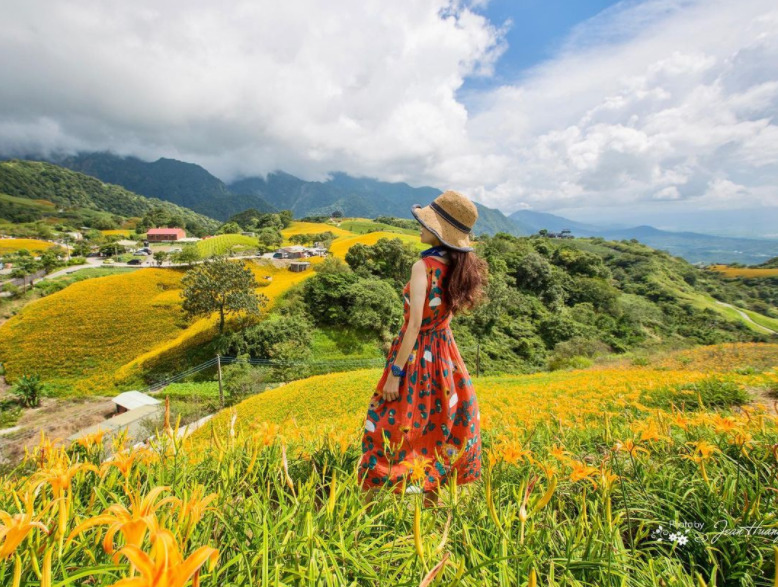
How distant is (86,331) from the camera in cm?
1847

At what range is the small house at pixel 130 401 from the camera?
12.4 m

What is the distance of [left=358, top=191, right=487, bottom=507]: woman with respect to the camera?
81.8 inches

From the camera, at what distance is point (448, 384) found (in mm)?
2154

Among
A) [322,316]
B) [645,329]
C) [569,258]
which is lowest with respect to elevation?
[645,329]

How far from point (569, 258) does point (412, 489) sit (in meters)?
42.6

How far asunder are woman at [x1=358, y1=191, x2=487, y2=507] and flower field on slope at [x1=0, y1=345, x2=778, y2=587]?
0.30m

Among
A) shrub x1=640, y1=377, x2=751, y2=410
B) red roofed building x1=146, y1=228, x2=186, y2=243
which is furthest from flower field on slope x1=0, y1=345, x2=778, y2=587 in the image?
red roofed building x1=146, y1=228, x2=186, y2=243

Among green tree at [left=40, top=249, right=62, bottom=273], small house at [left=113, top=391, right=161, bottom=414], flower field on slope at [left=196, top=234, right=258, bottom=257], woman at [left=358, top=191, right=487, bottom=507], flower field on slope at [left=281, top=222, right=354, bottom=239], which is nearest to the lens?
woman at [left=358, top=191, right=487, bottom=507]

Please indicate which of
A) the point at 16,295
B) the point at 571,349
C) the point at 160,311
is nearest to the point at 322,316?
the point at 160,311

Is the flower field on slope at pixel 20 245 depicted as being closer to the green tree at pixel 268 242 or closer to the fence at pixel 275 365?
the green tree at pixel 268 242

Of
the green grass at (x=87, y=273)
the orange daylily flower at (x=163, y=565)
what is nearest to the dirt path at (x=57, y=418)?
the orange daylily flower at (x=163, y=565)

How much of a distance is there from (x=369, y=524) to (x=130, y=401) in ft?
50.6

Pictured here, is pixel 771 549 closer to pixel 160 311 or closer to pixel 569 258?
pixel 160 311

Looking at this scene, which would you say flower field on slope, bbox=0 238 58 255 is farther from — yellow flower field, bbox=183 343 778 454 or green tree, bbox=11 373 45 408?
yellow flower field, bbox=183 343 778 454
